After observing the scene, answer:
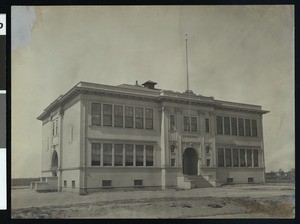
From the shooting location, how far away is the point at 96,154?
816cm

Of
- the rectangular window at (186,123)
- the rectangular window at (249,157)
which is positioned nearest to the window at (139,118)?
the rectangular window at (186,123)

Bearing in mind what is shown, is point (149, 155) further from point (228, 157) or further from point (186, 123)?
point (228, 157)

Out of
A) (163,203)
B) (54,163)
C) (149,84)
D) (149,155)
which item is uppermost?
(149,84)

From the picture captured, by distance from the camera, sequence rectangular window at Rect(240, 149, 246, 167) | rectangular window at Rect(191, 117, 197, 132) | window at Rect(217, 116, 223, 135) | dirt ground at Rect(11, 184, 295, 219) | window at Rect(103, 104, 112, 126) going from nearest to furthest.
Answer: dirt ground at Rect(11, 184, 295, 219) → window at Rect(103, 104, 112, 126) → rectangular window at Rect(191, 117, 197, 132) → window at Rect(217, 116, 223, 135) → rectangular window at Rect(240, 149, 246, 167)

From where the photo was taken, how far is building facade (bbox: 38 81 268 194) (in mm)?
8141

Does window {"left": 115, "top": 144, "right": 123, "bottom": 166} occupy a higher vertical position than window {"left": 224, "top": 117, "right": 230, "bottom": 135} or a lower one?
lower

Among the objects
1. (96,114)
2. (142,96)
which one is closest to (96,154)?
(96,114)

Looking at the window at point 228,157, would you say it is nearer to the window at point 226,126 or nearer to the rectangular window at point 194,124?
the window at point 226,126

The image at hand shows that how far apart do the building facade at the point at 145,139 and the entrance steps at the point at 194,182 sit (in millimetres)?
22

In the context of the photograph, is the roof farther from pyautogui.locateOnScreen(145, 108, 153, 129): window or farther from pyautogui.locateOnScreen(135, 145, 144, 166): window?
pyautogui.locateOnScreen(135, 145, 144, 166): window

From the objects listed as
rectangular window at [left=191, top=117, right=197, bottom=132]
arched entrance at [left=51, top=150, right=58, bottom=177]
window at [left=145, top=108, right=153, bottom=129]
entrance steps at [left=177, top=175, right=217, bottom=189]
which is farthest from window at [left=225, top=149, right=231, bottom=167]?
arched entrance at [left=51, top=150, right=58, bottom=177]

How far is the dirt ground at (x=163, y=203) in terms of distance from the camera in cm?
792

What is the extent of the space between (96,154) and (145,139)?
98 cm

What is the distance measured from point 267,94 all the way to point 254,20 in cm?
145
